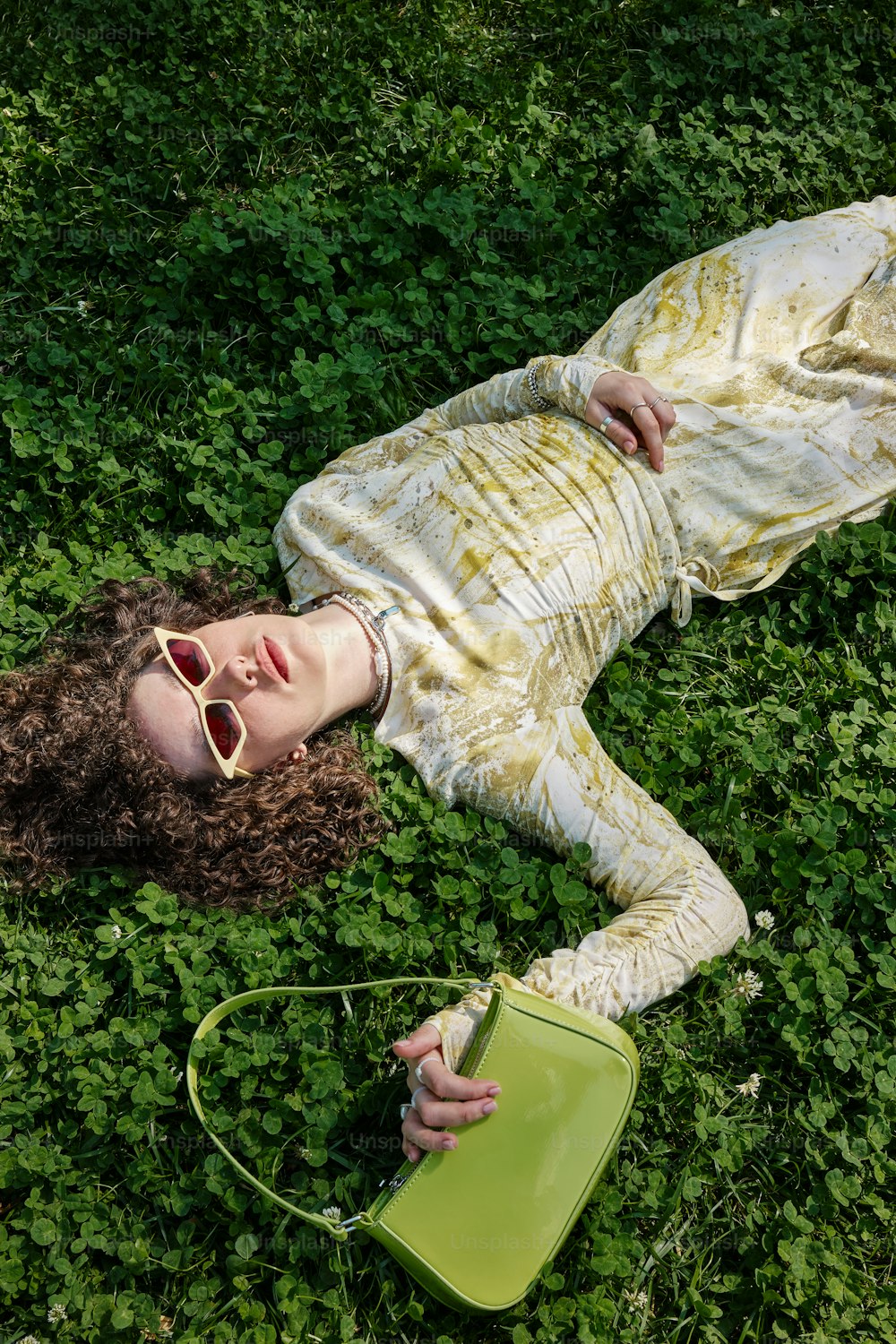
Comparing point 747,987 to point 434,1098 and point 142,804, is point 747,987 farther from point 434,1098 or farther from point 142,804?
point 142,804

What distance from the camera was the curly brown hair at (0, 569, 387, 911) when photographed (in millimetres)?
3439

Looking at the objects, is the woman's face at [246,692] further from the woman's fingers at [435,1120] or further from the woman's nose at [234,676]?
the woman's fingers at [435,1120]

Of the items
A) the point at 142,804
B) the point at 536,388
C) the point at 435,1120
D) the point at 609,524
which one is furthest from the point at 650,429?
the point at 435,1120

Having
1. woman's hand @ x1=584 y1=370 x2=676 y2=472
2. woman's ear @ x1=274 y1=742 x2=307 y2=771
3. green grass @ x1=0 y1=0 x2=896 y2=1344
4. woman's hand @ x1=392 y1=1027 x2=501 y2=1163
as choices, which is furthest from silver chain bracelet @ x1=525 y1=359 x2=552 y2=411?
woman's hand @ x1=392 y1=1027 x2=501 y2=1163

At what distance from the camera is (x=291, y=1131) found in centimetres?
330

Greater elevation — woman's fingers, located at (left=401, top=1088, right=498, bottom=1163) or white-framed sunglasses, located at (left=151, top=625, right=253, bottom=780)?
white-framed sunglasses, located at (left=151, top=625, right=253, bottom=780)

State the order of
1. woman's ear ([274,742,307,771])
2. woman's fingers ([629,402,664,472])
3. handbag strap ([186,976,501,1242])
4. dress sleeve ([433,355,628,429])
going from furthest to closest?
dress sleeve ([433,355,628,429]) → woman's fingers ([629,402,664,472]) → woman's ear ([274,742,307,771]) → handbag strap ([186,976,501,1242])

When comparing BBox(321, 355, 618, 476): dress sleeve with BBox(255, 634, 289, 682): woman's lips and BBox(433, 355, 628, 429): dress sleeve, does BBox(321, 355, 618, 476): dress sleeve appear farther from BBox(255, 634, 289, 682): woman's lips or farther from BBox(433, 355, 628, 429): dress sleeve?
BBox(255, 634, 289, 682): woman's lips

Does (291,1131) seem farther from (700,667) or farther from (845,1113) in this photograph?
(700,667)

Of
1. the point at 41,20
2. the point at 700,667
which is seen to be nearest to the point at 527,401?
the point at 700,667

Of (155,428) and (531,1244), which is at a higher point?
(155,428)

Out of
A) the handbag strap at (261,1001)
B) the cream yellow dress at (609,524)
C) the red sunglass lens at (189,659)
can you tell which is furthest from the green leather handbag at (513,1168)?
the red sunglass lens at (189,659)

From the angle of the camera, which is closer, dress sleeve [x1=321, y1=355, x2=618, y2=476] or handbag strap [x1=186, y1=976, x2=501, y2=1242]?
handbag strap [x1=186, y1=976, x2=501, y2=1242]

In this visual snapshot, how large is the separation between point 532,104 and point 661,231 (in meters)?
0.91
